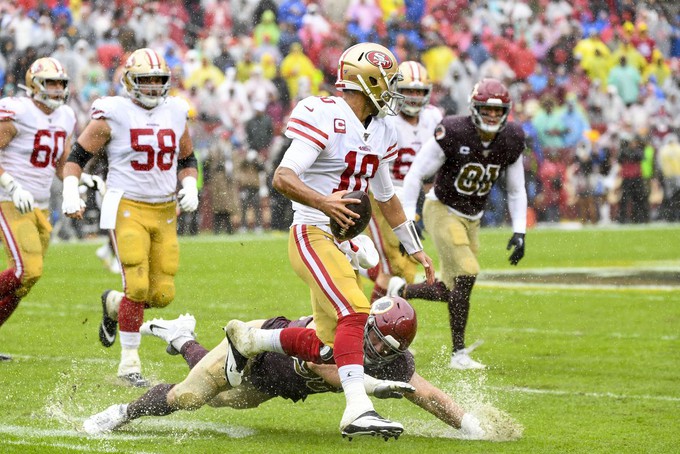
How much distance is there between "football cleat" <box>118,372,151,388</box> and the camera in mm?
6492

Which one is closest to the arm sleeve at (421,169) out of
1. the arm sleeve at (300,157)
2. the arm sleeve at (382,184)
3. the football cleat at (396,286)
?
the football cleat at (396,286)

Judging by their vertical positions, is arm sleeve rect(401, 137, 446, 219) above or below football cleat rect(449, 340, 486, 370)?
above

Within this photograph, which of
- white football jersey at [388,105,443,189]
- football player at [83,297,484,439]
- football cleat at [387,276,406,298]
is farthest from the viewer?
white football jersey at [388,105,443,189]

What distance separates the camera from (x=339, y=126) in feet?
16.6

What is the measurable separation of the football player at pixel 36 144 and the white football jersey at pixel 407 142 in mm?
2211

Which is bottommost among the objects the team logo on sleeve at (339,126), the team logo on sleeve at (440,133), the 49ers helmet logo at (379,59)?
the team logo on sleeve at (440,133)

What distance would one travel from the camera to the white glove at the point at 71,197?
21.9ft

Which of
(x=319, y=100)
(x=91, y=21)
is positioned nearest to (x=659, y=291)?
(x=319, y=100)

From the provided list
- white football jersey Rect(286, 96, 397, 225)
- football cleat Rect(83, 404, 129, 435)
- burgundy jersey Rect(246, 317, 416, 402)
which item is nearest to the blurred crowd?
football cleat Rect(83, 404, 129, 435)

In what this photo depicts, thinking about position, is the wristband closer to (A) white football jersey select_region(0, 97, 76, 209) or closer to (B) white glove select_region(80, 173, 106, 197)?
(B) white glove select_region(80, 173, 106, 197)

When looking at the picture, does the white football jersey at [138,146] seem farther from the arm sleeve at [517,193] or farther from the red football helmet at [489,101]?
the arm sleeve at [517,193]

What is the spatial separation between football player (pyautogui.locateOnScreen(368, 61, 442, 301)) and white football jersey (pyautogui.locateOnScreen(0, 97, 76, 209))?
2.11m

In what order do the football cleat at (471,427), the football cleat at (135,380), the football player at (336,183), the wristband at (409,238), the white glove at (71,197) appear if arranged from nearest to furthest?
1. the football player at (336,183)
2. the football cleat at (471,427)
3. the wristband at (409,238)
4. the football cleat at (135,380)
5. the white glove at (71,197)

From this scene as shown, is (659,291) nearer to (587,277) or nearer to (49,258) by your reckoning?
(587,277)
